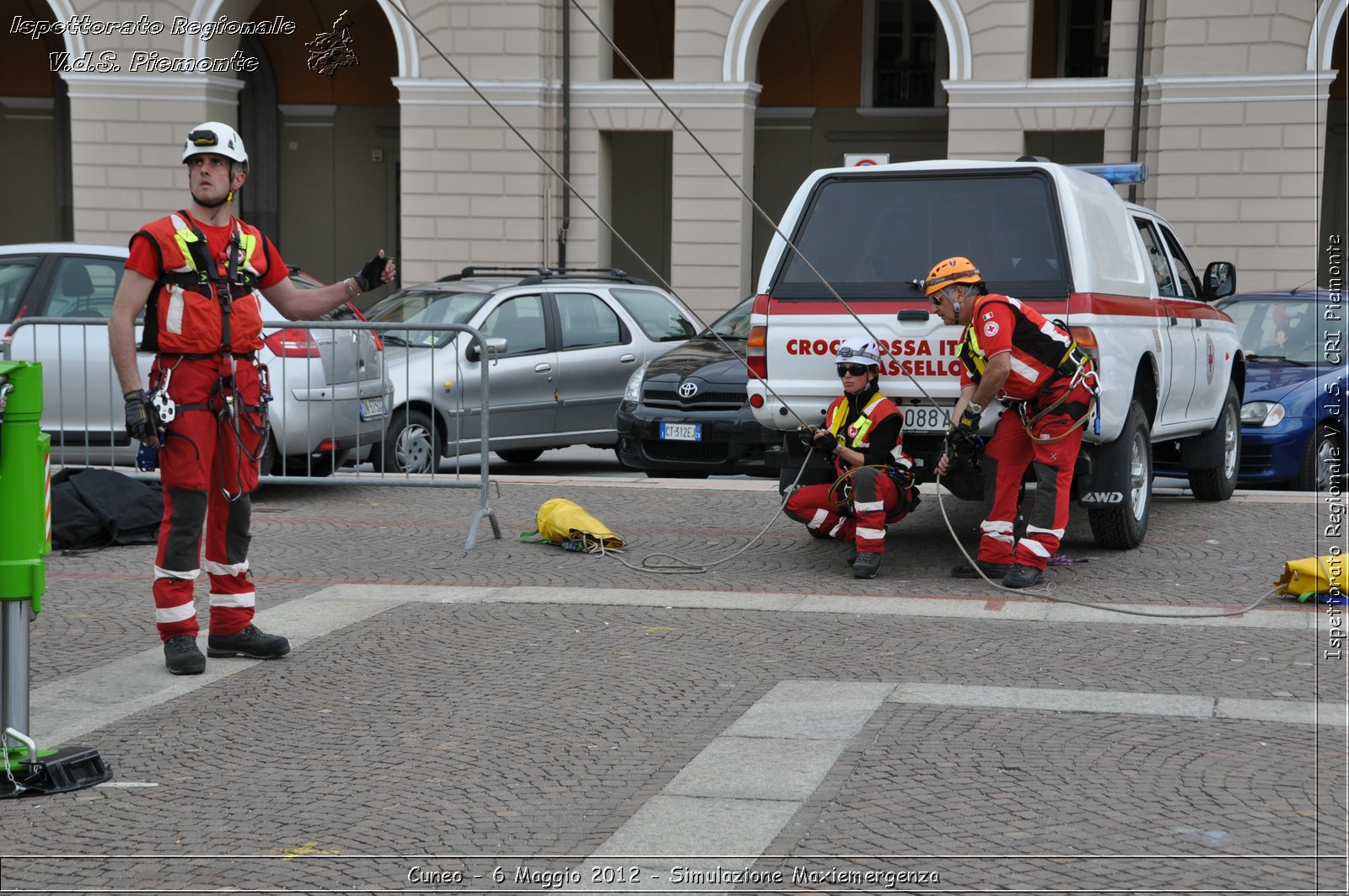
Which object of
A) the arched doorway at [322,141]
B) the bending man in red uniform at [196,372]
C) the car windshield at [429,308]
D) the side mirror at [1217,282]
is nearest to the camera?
the bending man in red uniform at [196,372]

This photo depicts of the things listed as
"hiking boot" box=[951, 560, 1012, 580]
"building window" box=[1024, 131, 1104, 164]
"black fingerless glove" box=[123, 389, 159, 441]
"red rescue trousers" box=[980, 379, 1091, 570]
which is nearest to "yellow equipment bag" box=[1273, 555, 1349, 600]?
"red rescue trousers" box=[980, 379, 1091, 570]

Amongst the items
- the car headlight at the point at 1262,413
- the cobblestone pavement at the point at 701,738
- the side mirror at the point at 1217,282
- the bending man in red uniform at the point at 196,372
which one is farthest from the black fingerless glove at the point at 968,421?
the car headlight at the point at 1262,413

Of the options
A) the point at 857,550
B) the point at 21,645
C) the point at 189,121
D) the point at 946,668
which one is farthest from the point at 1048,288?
the point at 189,121

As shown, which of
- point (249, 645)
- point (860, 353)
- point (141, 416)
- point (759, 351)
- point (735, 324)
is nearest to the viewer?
point (141, 416)

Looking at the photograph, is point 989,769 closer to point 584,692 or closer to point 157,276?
point 584,692

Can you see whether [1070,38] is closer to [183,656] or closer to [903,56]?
[903,56]

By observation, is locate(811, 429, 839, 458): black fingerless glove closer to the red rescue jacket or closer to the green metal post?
the red rescue jacket

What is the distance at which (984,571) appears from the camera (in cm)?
840

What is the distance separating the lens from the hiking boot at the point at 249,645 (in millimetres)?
6504

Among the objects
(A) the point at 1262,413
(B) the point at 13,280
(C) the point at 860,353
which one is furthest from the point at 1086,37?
(C) the point at 860,353

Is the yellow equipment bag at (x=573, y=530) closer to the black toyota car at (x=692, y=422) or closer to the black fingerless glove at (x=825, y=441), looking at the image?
the black fingerless glove at (x=825, y=441)

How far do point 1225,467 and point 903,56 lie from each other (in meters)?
19.4

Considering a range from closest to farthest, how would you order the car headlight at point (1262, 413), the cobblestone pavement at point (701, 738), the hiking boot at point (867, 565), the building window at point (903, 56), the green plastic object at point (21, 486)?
the cobblestone pavement at point (701, 738) < the green plastic object at point (21, 486) < the hiking boot at point (867, 565) < the car headlight at point (1262, 413) < the building window at point (903, 56)

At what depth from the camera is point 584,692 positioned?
6.03 metres
